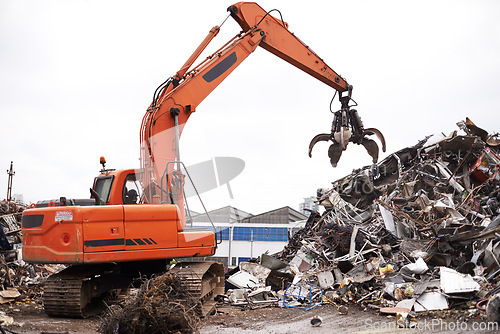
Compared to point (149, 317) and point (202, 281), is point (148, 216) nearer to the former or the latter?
point (202, 281)

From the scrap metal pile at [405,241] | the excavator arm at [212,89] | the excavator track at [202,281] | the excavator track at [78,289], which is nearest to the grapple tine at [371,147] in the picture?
the excavator arm at [212,89]

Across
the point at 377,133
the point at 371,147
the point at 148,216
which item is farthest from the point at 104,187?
the point at 377,133

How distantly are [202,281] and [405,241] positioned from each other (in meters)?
4.22

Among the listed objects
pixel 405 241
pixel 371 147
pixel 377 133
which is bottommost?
pixel 405 241

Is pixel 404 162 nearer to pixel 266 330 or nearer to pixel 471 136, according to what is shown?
pixel 471 136

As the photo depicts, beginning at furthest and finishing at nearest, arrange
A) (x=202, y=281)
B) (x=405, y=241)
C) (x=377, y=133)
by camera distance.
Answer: (x=377, y=133) < (x=405, y=241) < (x=202, y=281)

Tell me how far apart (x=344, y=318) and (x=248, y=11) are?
583 cm

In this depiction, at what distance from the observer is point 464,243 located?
770 cm

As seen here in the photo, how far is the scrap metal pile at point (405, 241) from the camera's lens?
6.91m

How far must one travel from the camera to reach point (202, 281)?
697 centimetres

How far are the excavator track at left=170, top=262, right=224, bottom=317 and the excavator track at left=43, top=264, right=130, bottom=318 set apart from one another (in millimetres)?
1268

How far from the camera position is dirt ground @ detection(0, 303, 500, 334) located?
567 centimetres

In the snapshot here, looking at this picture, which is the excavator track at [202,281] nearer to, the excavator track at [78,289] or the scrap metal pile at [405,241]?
the scrap metal pile at [405,241]

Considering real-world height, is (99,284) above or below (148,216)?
below
